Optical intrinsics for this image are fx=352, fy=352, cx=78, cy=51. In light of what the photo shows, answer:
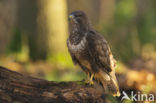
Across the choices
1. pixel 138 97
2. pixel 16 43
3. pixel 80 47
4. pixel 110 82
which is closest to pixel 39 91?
pixel 80 47

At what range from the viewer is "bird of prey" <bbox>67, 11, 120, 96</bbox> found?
543 cm

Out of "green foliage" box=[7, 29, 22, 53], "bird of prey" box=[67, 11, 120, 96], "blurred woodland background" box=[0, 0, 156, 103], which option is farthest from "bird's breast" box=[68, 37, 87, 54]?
"green foliage" box=[7, 29, 22, 53]

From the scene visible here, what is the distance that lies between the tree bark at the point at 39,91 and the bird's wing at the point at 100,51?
0.71m

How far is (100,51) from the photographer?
17.9ft

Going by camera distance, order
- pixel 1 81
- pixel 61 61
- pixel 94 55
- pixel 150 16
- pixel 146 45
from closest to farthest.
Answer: pixel 1 81
pixel 94 55
pixel 61 61
pixel 146 45
pixel 150 16

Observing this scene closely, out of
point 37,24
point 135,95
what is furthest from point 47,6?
point 135,95

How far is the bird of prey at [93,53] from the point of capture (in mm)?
5426

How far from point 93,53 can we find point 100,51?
11 centimetres

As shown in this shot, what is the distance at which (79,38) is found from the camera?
5.53 metres

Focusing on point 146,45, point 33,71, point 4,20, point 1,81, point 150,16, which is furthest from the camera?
point 150,16

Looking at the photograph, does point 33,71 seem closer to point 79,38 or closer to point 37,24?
point 37,24

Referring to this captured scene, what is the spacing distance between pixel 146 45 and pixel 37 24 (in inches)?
147

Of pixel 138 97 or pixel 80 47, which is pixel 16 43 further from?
pixel 138 97

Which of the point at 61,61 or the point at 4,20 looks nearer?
the point at 4,20
